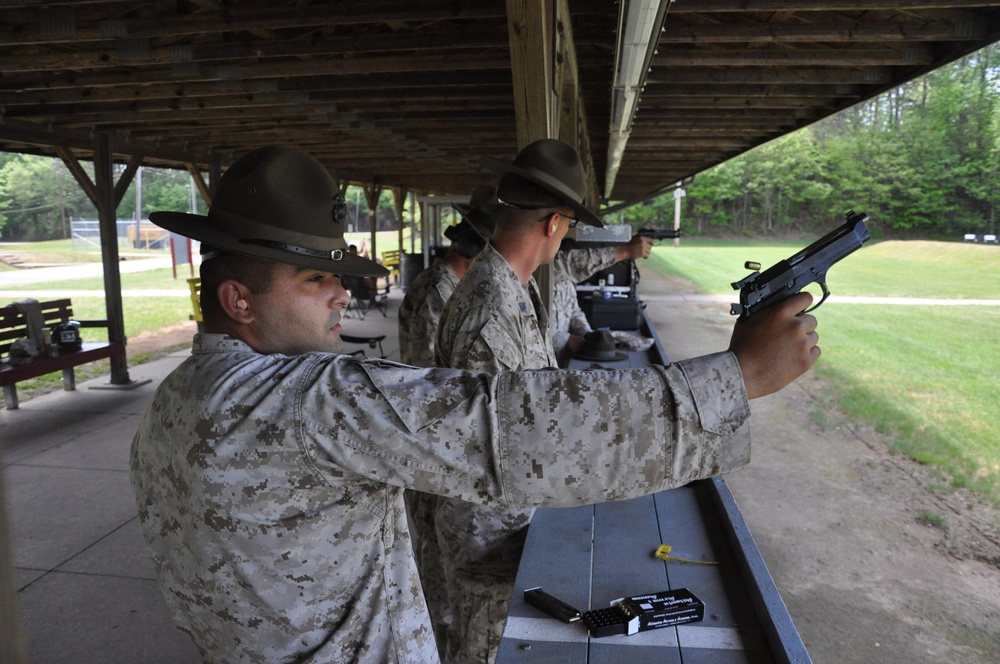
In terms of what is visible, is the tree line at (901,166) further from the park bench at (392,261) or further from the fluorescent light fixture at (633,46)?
the park bench at (392,261)

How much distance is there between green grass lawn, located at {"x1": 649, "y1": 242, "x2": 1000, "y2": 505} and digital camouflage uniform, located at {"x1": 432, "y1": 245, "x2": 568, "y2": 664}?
3.42m

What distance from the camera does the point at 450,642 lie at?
230 centimetres

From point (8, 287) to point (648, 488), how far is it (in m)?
21.0

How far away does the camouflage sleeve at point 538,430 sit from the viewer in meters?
0.92

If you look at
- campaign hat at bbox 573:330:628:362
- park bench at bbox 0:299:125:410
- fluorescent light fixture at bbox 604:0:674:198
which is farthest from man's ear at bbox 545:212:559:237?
park bench at bbox 0:299:125:410

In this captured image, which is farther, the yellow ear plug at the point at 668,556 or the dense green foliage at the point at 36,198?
the dense green foliage at the point at 36,198

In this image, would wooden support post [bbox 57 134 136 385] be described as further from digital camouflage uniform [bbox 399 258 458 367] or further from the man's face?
the man's face

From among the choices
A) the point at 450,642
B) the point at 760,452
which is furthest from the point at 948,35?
the point at 450,642

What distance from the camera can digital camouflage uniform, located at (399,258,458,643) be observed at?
2.50 meters

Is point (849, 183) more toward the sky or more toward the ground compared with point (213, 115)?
more toward the ground

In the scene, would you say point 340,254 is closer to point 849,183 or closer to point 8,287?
point 849,183

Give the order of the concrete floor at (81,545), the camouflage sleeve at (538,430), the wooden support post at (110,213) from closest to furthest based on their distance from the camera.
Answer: the camouflage sleeve at (538,430) < the concrete floor at (81,545) < the wooden support post at (110,213)

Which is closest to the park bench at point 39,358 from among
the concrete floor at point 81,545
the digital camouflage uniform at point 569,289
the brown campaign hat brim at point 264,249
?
the concrete floor at point 81,545

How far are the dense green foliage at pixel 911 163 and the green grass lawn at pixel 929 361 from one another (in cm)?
84
